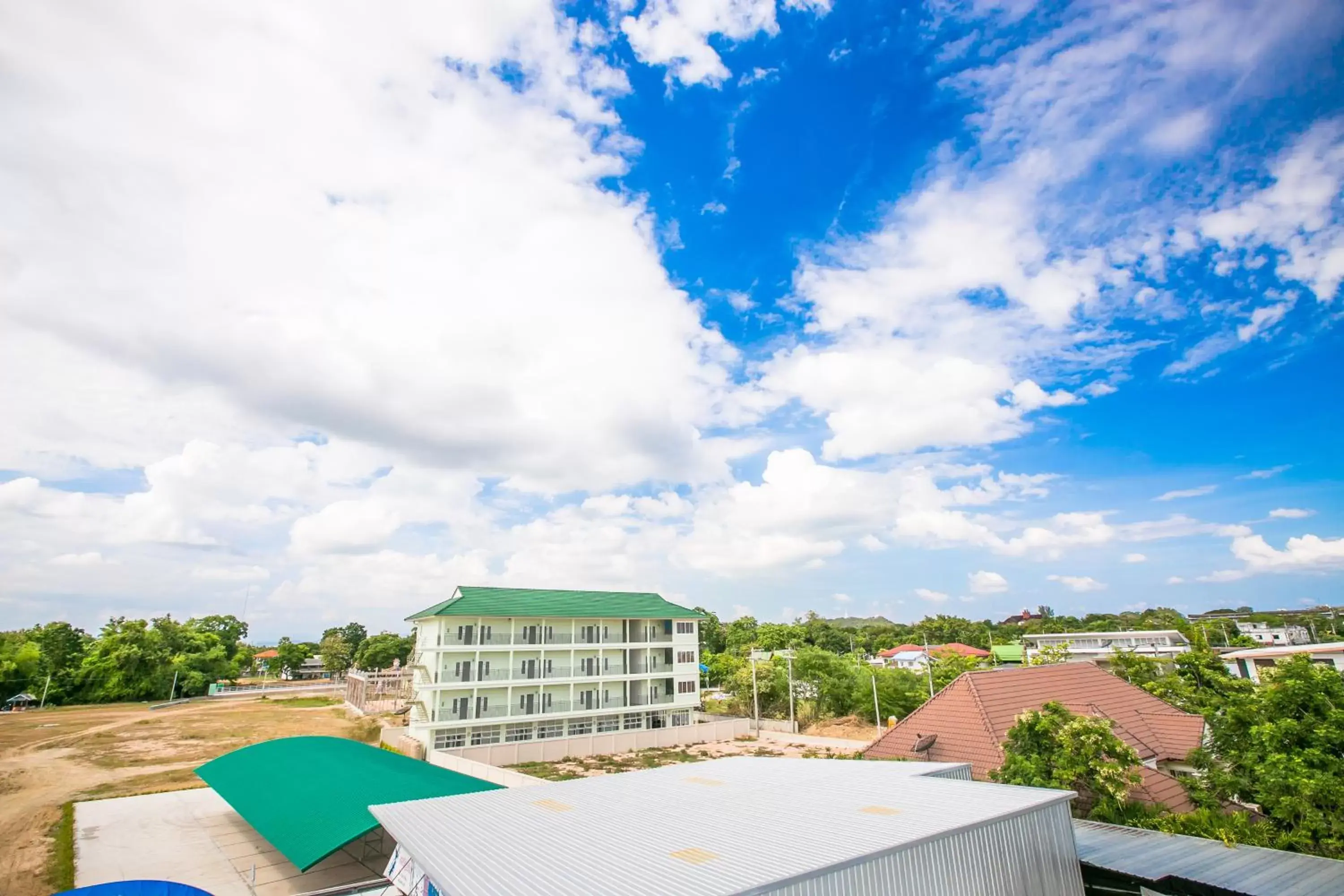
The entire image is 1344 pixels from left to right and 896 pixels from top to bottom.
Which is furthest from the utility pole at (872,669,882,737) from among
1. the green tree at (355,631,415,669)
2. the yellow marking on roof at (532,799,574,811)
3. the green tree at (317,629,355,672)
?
the green tree at (317,629,355,672)

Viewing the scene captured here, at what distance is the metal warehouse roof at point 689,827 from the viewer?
892 centimetres

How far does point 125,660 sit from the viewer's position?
68.6 meters

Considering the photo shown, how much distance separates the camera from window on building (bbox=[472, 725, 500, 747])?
38.3 m

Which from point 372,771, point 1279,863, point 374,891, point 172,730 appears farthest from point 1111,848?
point 172,730

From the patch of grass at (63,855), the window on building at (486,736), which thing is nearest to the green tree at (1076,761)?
the patch of grass at (63,855)

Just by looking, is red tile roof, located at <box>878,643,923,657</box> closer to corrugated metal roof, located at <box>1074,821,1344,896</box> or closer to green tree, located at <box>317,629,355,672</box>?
green tree, located at <box>317,629,355,672</box>

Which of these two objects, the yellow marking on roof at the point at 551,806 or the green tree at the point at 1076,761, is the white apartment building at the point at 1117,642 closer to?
the green tree at the point at 1076,761

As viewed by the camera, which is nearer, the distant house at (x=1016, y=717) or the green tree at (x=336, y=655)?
the distant house at (x=1016, y=717)

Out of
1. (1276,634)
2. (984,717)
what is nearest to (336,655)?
(984,717)

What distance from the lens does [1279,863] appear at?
1213 centimetres

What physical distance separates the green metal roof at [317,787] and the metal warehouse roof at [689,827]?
18.4 ft

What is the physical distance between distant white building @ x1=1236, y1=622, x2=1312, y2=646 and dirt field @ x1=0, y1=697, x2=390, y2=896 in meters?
106

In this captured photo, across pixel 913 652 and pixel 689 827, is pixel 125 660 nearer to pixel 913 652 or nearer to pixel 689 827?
pixel 689 827

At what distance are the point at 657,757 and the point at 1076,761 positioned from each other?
25.5m
